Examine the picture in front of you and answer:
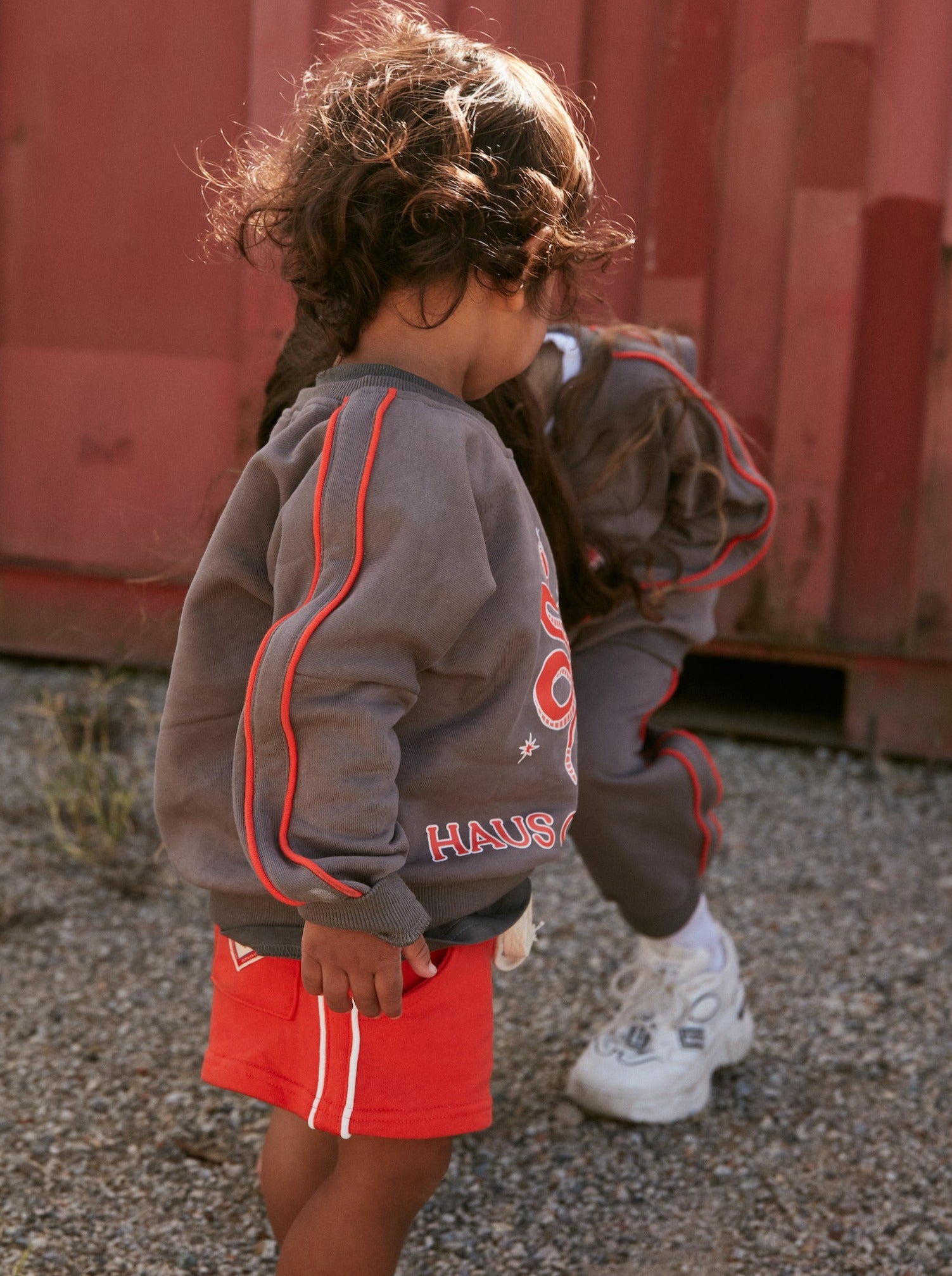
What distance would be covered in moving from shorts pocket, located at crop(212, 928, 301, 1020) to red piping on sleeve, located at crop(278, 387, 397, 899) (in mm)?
229

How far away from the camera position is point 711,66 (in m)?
3.14

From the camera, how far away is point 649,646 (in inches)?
75.8

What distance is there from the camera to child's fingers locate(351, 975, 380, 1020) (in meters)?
1.18

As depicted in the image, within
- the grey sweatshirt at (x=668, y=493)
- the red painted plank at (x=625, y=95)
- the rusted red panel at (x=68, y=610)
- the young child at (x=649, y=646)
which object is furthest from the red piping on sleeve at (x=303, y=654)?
the rusted red panel at (x=68, y=610)

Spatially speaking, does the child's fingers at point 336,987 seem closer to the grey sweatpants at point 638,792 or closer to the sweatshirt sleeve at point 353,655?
the sweatshirt sleeve at point 353,655

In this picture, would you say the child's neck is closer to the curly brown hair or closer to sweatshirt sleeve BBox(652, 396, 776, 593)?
the curly brown hair

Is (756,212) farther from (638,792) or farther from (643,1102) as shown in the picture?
(643,1102)

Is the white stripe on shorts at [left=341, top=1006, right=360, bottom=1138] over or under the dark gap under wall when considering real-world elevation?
over

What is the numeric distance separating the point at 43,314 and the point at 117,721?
1.17 m

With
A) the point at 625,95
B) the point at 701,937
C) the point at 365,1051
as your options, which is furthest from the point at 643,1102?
the point at 625,95

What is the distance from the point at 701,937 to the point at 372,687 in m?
1.07

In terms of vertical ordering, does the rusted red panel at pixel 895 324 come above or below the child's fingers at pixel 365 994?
above

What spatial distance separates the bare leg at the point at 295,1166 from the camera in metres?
1.41

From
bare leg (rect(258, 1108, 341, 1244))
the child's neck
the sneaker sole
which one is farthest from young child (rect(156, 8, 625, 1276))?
the sneaker sole
